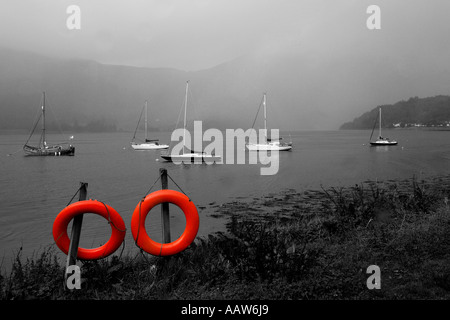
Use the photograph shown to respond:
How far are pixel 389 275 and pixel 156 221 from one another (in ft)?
37.6

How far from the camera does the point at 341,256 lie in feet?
21.6

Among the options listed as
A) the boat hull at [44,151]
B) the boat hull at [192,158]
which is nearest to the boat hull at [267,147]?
the boat hull at [192,158]

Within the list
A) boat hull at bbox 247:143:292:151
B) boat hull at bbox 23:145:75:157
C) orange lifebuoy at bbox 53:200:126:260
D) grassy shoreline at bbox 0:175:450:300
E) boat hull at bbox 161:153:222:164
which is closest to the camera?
grassy shoreline at bbox 0:175:450:300

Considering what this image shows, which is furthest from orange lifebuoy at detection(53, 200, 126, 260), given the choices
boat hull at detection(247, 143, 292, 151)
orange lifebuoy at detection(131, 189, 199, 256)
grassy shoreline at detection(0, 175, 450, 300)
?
boat hull at detection(247, 143, 292, 151)

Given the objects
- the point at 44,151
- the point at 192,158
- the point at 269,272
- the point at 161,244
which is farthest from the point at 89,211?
the point at 44,151

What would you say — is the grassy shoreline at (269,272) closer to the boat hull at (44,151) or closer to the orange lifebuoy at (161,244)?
the orange lifebuoy at (161,244)

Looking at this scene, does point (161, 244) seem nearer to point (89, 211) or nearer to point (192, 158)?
point (89, 211)

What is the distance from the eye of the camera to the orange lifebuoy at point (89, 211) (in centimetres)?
596

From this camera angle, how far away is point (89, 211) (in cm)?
592

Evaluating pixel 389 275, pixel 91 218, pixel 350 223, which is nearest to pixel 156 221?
pixel 91 218

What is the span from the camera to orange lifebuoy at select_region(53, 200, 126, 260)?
5957 mm

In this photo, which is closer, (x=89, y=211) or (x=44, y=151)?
(x=89, y=211)

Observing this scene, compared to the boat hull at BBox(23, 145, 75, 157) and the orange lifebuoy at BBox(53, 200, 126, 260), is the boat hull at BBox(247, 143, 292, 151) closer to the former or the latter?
Result: the boat hull at BBox(23, 145, 75, 157)
